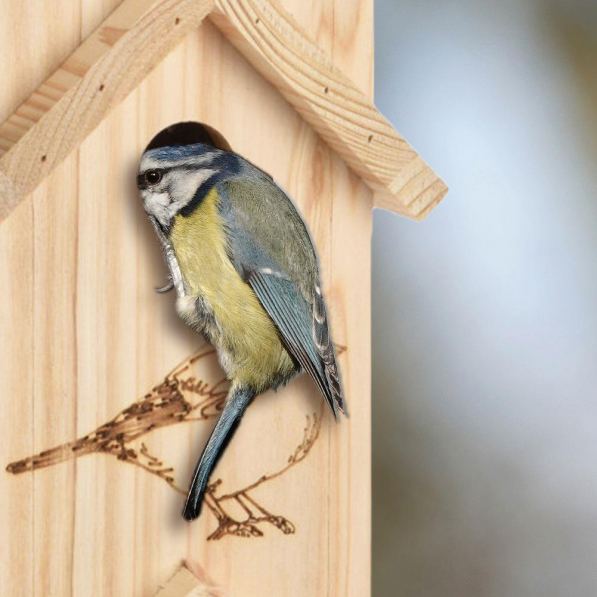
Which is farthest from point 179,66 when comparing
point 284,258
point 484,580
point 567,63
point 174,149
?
point 484,580

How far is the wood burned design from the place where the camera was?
105 centimetres

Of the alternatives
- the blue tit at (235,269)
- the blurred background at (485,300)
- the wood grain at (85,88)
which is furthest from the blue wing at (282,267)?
the blurred background at (485,300)

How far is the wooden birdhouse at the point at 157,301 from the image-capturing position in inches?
39.6

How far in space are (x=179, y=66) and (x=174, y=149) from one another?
82 millimetres

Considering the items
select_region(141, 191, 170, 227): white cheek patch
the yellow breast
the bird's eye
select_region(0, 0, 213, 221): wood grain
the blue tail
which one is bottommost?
the blue tail

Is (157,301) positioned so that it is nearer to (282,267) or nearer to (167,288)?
(167,288)

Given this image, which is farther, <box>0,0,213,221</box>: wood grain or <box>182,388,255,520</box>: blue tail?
<box>182,388,255,520</box>: blue tail

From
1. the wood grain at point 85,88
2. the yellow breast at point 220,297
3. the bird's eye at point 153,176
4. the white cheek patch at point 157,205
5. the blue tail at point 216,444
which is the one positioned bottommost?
the blue tail at point 216,444

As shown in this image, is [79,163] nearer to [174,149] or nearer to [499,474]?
[174,149]

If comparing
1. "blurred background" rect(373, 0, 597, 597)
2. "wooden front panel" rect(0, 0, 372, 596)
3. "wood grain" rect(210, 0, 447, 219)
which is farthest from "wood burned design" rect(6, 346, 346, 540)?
"blurred background" rect(373, 0, 597, 597)

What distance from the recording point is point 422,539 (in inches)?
89.0

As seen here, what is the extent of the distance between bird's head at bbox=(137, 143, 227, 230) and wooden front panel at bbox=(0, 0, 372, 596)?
16mm

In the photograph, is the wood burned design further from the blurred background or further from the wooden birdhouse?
the blurred background

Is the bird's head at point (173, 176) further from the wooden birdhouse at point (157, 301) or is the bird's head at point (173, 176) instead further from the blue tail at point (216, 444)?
the blue tail at point (216, 444)
